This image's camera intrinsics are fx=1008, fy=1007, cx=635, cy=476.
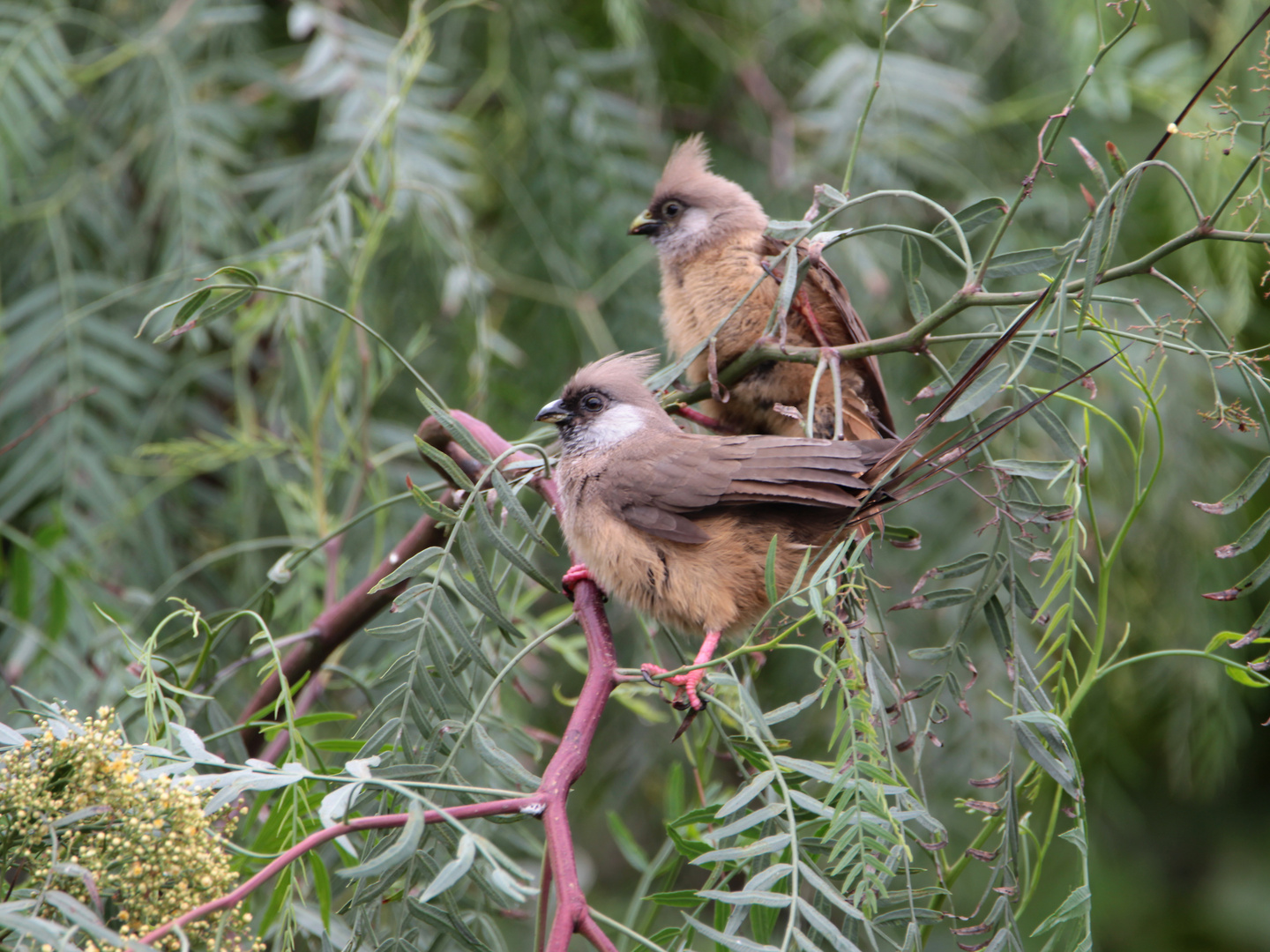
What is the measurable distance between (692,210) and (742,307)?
108cm

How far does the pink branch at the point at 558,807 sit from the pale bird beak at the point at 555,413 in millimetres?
587

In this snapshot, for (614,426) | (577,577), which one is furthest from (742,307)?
(577,577)

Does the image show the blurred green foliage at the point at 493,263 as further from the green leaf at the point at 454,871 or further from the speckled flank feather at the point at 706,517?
the green leaf at the point at 454,871

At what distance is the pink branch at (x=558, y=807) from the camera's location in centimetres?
118

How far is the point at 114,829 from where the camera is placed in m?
1.26

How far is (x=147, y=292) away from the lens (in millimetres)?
3613

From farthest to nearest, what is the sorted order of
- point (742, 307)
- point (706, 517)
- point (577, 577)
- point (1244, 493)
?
point (742, 307)
point (706, 517)
point (577, 577)
point (1244, 493)

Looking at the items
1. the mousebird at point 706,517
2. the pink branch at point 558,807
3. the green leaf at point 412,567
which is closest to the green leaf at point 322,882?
the pink branch at point 558,807

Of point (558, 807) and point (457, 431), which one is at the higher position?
point (457, 431)

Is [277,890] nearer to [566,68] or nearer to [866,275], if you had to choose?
[866,275]

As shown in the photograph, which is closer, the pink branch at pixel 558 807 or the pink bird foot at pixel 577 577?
the pink branch at pixel 558 807

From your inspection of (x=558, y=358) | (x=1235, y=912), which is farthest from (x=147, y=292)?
(x=1235, y=912)

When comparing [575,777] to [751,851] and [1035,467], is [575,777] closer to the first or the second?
[751,851]

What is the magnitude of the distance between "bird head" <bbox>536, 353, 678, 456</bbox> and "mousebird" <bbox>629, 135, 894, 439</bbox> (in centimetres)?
16
